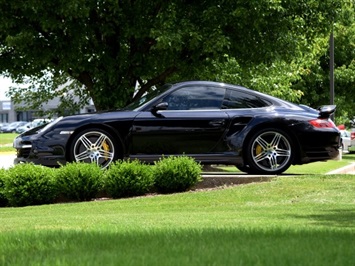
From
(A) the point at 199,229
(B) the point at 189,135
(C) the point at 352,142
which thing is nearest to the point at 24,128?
(C) the point at 352,142

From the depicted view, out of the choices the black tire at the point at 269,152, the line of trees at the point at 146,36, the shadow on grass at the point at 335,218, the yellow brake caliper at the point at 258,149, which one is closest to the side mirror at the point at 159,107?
the black tire at the point at 269,152

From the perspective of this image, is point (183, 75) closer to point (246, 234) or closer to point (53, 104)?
point (246, 234)

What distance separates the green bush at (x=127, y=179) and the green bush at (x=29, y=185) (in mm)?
895

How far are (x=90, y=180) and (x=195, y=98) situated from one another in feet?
7.46

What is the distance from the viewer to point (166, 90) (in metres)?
14.1

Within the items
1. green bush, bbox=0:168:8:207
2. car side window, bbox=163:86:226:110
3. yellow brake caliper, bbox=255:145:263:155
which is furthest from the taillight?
green bush, bbox=0:168:8:207

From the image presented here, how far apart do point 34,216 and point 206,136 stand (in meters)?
3.78

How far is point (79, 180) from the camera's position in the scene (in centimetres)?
1297

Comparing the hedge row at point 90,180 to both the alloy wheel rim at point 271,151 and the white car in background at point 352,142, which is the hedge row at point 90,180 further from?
the white car in background at point 352,142

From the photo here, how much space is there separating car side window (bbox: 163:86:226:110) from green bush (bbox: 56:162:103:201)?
1.69 meters

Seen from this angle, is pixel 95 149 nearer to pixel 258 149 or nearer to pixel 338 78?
pixel 258 149

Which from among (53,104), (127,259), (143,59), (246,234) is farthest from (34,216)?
(53,104)

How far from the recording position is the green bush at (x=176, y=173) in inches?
523

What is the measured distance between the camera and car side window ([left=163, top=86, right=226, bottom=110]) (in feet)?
45.9
